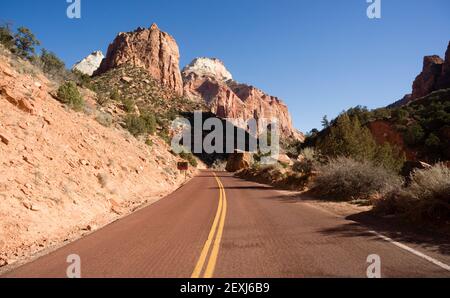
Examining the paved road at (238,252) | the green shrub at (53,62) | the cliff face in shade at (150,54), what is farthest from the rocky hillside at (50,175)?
the cliff face in shade at (150,54)

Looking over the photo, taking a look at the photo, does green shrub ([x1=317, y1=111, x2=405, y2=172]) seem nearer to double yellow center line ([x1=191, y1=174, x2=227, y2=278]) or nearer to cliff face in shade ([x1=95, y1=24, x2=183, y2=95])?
double yellow center line ([x1=191, y1=174, x2=227, y2=278])

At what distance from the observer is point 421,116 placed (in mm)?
50000

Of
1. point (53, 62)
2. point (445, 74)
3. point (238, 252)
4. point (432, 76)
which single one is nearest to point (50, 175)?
point (238, 252)

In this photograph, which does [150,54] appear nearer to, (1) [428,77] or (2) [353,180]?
(1) [428,77]

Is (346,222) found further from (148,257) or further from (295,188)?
(295,188)

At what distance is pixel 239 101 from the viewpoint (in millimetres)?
168500

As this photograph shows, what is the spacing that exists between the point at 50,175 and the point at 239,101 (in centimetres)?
15906

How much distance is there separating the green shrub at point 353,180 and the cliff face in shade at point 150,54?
3427 inches

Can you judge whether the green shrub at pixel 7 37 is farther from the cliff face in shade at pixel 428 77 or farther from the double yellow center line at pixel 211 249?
the cliff face in shade at pixel 428 77

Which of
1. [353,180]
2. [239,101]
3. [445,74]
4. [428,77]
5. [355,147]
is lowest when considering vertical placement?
[353,180]

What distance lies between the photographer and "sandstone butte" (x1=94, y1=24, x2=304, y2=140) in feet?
336

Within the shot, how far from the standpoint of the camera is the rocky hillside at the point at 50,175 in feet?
28.5

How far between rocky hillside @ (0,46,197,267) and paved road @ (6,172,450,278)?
144 cm

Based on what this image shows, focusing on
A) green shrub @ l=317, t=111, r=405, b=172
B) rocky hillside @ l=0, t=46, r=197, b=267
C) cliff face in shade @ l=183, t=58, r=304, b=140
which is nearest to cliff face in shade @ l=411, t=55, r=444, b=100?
green shrub @ l=317, t=111, r=405, b=172
